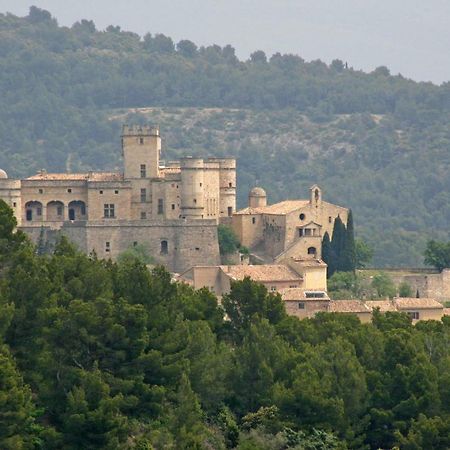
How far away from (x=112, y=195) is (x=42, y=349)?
128ft

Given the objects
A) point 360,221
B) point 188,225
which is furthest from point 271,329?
point 360,221

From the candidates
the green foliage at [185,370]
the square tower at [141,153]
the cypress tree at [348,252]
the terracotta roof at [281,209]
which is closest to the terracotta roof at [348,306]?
the terracotta roof at [281,209]

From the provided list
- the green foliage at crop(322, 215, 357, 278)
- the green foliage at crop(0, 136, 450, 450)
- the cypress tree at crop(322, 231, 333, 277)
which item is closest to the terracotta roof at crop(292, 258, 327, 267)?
the cypress tree at crop(322, 231, 333, 277)

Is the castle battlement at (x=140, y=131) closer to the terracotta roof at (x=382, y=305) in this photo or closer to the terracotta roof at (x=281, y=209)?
the terracotta roof at (x=281, y=209)

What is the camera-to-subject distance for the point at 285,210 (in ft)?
298

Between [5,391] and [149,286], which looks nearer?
[5,391]

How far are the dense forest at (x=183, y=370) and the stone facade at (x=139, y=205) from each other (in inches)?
1000

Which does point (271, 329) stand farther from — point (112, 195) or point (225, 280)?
point (112, 195)

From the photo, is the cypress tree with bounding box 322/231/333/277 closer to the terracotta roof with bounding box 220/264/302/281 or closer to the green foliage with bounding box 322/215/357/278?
the green foliage with bounding box 322/215/357/278

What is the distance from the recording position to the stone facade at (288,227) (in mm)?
89625

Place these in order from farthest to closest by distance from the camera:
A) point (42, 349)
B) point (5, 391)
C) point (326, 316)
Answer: point (326, 316) → point (42, 349) → point (5, 391)

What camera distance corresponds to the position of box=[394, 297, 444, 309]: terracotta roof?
Answer: 270 feet

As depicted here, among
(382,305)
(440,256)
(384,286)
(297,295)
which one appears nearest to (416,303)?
(382,305)

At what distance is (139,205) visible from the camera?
90750mm
